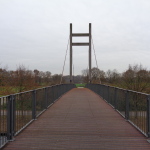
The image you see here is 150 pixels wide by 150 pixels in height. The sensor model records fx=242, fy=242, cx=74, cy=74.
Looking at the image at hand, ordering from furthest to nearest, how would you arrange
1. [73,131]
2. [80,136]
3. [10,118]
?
[73,131], [80,136], [10,118]

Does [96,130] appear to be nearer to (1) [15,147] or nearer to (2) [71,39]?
(1) [15,147]

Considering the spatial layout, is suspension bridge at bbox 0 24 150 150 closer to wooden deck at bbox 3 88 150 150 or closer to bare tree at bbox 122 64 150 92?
wooden deck at bbox 3 88 150 150

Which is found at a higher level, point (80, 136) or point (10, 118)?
point (10, 118)

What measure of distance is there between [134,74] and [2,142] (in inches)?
707

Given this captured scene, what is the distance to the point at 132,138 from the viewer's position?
15.4 ft

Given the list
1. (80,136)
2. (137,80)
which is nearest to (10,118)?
(80,136)

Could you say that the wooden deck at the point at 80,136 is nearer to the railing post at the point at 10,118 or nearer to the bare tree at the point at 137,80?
the railing post at the point at 10,118

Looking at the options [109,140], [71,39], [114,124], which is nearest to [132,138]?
[109,140]

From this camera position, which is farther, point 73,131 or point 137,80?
point 137,80

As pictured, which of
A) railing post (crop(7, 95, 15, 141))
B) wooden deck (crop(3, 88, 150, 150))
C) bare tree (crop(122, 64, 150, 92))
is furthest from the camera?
bare tree (crop(122, 64, 150, 92))

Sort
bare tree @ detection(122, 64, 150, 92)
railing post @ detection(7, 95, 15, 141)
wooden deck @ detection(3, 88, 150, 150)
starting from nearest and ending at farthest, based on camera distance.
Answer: wooden deck @ detection(3, 88, 150, 150)
railing post @ detection(7, 95, 15, 141)
bare tree @ detection(122, 64, 150, 92)

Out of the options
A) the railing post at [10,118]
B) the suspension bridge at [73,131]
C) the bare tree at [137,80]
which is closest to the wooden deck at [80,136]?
the suspension bridge at [73,131]

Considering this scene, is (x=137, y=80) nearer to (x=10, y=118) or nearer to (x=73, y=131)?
(x=73, y=131)

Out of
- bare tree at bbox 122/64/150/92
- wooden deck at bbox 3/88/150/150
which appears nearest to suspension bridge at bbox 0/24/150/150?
wooden deck at bbox 3/88/150/150
